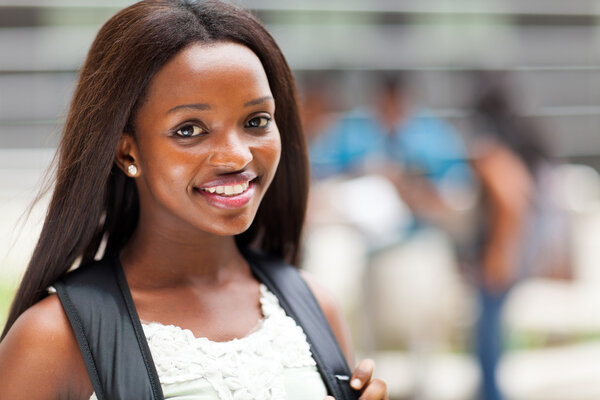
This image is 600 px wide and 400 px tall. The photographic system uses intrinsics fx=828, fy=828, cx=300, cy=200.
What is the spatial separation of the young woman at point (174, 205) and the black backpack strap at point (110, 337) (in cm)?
3

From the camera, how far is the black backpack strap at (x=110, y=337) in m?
1.22

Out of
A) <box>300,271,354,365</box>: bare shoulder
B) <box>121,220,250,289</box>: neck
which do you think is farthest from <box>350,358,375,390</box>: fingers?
<box>121,220,250,289</box>: neck

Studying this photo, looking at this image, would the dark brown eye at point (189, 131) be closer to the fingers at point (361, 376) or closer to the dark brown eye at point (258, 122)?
the dark brown eye at point (258, 122)

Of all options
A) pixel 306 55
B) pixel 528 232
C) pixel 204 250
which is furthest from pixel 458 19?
pixel 204 250

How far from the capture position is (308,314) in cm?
151

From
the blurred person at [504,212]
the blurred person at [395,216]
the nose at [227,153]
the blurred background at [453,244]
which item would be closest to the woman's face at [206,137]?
the nose at [227,153]

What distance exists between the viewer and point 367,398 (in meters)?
1.44

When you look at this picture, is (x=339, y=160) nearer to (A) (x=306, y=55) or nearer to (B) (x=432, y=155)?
(B) (x=432, y=155)

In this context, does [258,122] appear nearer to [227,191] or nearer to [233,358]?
[227,191]

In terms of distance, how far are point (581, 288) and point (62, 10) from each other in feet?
15.1

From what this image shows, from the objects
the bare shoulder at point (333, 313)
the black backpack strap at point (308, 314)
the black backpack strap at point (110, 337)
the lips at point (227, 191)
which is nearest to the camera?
the black backpack strap at point (110, 337)

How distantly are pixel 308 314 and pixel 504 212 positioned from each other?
2.31 m

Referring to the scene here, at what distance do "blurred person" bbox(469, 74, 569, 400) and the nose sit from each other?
249cm

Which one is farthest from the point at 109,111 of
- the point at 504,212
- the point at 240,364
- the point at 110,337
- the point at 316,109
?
the point at 316,109
